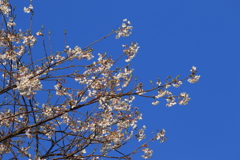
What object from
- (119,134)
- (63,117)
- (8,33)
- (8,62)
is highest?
(8,33)

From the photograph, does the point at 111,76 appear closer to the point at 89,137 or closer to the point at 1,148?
the point at 89,137

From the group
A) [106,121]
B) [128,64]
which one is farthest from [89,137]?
[128,64]

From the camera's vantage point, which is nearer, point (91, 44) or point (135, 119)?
point (91, 44)

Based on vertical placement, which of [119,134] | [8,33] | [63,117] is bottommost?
[119,134]

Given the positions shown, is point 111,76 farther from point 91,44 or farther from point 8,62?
point 8,62

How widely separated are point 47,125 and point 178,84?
8.04 ft

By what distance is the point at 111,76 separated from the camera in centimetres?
767

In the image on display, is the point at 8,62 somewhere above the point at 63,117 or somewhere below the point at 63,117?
above

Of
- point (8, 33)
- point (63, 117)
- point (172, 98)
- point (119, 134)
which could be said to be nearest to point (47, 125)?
point (63, 117)

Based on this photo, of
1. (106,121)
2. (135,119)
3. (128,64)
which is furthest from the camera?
(135,119)

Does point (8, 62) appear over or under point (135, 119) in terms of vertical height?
over

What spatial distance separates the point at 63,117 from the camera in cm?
802

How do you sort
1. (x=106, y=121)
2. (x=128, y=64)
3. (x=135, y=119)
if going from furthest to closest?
(x=135, y=119), (x=128, y=64), (x=106, y=121)

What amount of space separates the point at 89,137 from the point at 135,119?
1.16m
